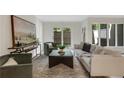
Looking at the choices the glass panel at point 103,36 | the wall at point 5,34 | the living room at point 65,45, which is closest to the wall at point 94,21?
the living room at point 65,45

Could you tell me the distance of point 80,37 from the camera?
1130 centimetres

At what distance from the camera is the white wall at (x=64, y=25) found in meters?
11.2

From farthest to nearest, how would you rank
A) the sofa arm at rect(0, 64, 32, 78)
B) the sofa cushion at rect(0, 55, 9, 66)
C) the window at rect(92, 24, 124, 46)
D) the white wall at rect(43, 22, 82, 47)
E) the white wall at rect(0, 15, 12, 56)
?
the white wall at rect(43, 22, 82, 47)
the window at rect(92, 24, 124, 46)
the white wall at rect(0, 15, 12, 56)
the sofa cushion at rect(0, 55, 9, 66)
the sofa arm at rect(0, 64, 32, 78)

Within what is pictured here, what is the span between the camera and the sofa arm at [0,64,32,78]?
104 inches

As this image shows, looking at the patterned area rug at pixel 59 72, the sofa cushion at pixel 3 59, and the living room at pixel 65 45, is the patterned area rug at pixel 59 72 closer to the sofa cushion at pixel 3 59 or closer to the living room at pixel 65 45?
the living room at pixel 65 45

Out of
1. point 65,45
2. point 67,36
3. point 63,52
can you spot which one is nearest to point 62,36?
point 67,36

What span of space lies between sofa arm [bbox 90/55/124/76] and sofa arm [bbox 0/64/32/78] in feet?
5.47

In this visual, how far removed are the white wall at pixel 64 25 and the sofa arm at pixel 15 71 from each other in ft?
27.5

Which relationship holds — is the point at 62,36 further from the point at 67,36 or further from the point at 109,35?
the point at 109,35

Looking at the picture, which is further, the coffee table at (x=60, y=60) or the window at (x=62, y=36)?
the window at (x=62, y=36)

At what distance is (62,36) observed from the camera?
11406 millimetres

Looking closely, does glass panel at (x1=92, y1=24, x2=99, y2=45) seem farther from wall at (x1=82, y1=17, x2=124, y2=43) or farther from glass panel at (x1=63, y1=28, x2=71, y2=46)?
glass panel at (x1=63, y1=28, x2=71, y2=46)

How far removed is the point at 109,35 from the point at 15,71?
783 cm

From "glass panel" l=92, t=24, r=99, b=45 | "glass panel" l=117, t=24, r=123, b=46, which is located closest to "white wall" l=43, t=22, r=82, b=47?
"glass panel" l=92, t=24, r=99, b=45
